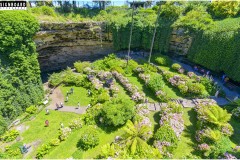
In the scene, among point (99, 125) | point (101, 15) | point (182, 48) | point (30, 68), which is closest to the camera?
point (99, 125)

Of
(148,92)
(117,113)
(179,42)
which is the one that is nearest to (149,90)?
(148,92)

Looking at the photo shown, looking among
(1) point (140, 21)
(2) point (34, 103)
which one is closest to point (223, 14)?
(1) point (140, 21)

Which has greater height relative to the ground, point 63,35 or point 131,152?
point 63,35

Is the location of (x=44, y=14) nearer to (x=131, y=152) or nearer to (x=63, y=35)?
(x=63, y=35)

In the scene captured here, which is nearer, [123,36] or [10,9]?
[10,9]

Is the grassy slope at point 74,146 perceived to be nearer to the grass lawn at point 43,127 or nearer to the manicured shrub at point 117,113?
the manicured shrub at point 117,113

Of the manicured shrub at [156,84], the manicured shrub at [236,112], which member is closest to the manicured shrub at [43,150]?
the manicured shrub at [156,84]
